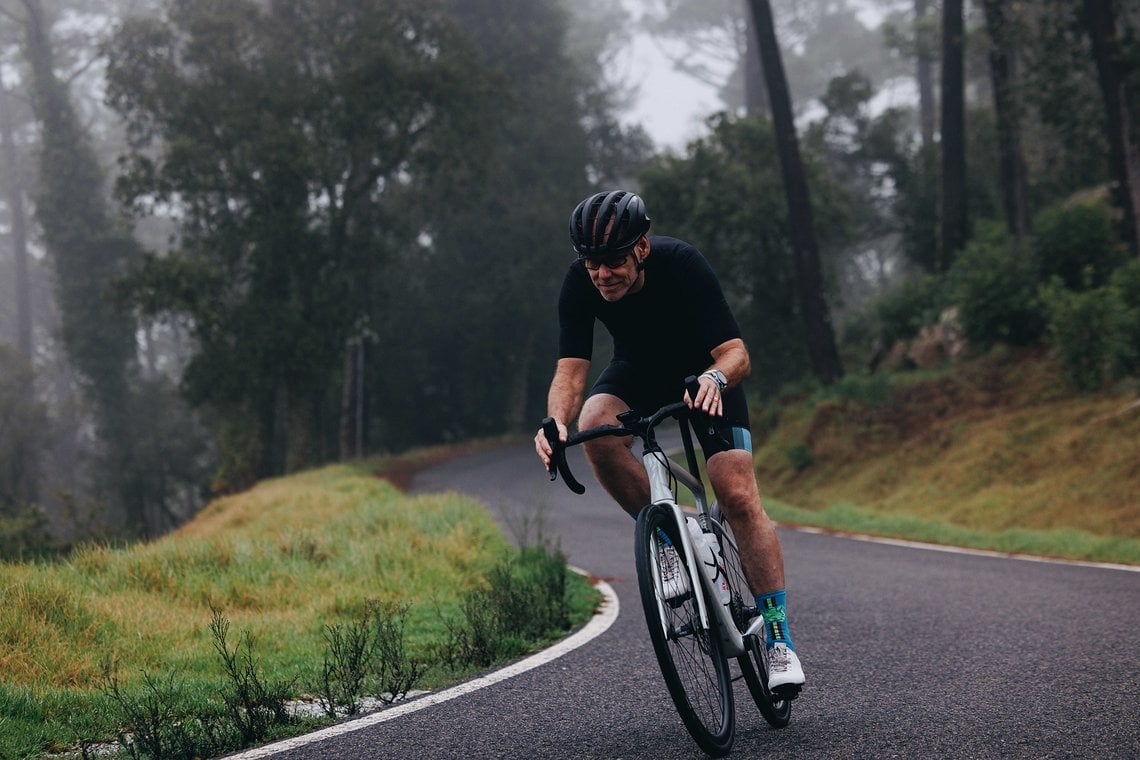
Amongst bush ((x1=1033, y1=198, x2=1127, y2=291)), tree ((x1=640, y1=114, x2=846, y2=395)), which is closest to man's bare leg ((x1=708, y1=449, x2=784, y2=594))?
bush ((x1=1033, y1=198, x2=1127, y2=291))

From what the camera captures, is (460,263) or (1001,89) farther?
(460,263)

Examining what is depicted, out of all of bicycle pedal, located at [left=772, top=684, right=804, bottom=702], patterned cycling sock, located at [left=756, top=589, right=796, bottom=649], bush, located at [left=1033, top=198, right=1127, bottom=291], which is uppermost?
bush, located at [left=1033, top=198, right=1127, bottom=291]

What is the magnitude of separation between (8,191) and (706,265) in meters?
72.4

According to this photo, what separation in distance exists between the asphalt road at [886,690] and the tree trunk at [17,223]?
58602 mm

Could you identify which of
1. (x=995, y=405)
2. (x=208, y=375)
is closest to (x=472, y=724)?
(x=995, y=405)

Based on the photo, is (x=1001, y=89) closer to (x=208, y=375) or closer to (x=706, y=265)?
(x=208, y=375)

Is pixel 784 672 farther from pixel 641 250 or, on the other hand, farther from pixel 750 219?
pixel 750 219

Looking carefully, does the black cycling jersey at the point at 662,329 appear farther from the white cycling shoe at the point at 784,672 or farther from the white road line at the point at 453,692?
the white road line at the point at 453,692

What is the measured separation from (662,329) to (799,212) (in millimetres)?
21900

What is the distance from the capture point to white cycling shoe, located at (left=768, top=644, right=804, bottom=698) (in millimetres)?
4727

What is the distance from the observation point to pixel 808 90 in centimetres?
6700

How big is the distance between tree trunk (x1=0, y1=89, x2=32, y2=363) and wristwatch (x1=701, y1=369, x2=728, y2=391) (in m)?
61.1

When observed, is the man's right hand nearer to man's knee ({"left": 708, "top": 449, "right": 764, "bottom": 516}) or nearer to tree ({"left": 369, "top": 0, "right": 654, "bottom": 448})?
man's knee ({"left": 708, "top": 449, "right": 764, "bottom": 516})

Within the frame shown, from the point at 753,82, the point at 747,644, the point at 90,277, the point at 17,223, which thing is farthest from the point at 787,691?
the point at 17,223
